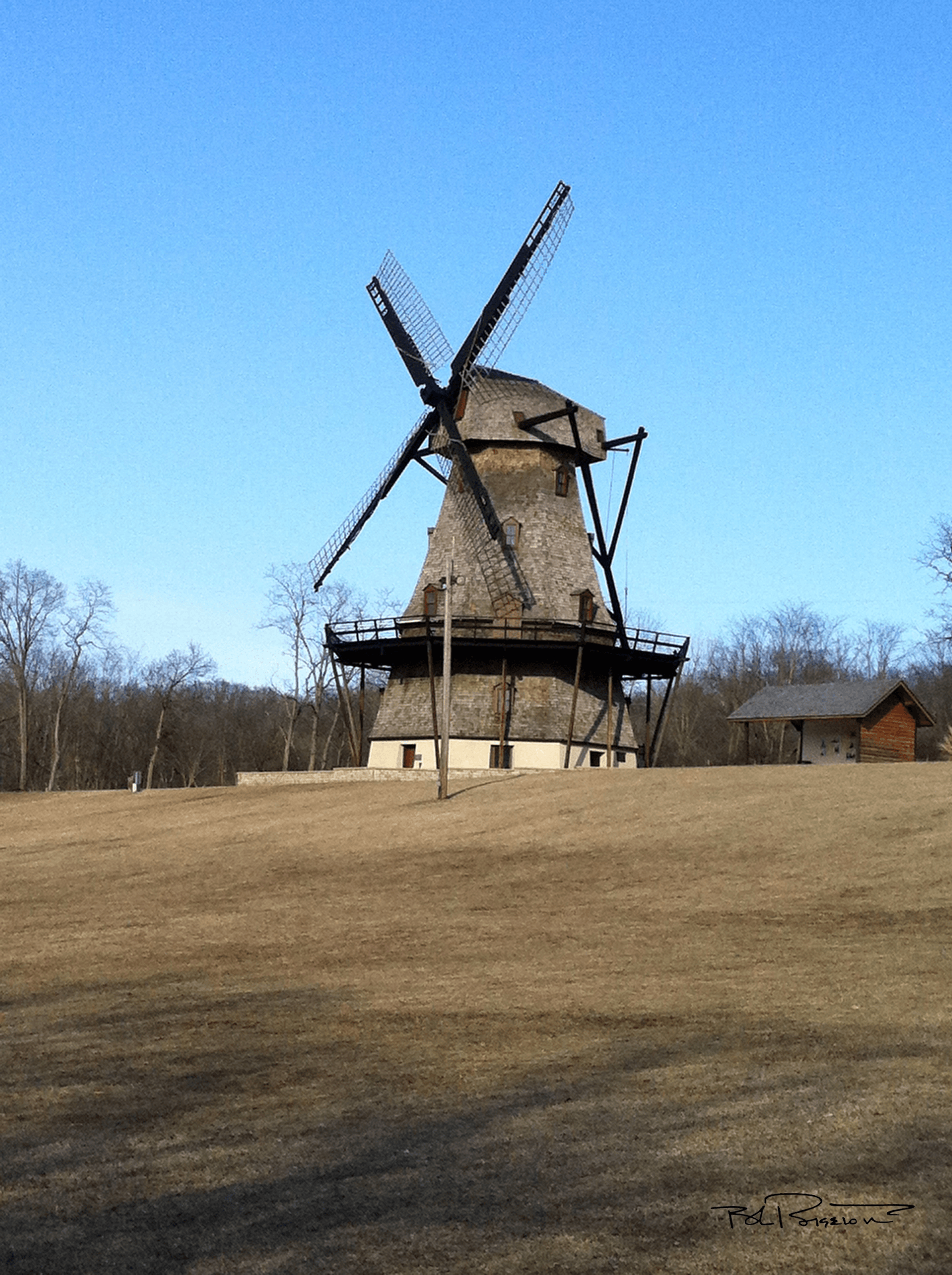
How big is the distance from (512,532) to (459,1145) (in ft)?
129

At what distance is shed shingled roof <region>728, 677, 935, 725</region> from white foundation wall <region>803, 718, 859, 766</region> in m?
0.65

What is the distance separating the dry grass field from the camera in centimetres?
750

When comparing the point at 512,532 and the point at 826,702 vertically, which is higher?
the point at 512,532

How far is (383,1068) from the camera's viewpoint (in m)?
12.2

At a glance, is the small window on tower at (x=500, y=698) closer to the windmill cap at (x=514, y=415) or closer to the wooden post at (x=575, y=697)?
the wooden post at (x=575, y=697)

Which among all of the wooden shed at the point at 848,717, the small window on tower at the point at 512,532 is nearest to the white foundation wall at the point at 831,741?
the wooden shed at the point at 848,717

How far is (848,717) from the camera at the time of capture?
1837 inches

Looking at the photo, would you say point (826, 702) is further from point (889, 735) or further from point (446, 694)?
point (446, 694)

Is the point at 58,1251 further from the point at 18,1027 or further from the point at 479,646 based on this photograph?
the point at 479,646

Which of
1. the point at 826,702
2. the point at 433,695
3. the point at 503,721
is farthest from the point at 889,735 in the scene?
the point at 433,695

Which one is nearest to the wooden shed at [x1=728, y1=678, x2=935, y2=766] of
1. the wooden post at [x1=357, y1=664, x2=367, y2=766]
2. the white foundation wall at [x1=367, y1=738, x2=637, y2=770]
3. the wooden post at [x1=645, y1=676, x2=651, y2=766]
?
the wooden post at [x1=645, y1=676, x2=651, y2=766]

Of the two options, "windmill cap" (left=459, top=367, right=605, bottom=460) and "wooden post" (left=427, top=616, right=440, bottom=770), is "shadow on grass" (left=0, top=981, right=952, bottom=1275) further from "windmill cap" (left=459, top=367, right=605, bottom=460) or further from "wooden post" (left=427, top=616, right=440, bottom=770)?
"windmill cap" (left=459, top=367, right=605, bottom=460)

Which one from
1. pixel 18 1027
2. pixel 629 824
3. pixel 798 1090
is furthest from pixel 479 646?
pixel 798 1090
